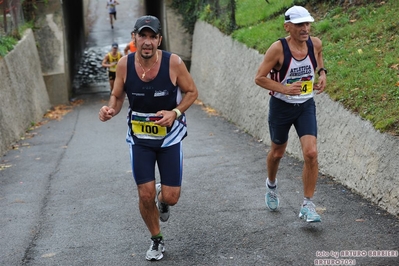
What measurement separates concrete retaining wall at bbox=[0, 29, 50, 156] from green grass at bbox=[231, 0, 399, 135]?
17.1ft

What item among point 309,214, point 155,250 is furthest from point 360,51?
point 155,250

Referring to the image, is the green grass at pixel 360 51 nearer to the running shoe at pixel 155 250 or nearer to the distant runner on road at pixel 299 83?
the distant runner on road at pixel 299 83

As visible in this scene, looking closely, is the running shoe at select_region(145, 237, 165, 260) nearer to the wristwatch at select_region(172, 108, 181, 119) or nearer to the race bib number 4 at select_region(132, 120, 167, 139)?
the race bib number 4 at select_region(132, 120, 167, 139)

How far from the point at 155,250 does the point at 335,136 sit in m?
3.62

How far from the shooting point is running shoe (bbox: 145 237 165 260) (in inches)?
236

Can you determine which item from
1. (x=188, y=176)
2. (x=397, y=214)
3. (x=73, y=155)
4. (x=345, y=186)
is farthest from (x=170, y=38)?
(x=397, y=214)

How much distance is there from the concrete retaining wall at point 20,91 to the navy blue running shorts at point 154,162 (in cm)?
716

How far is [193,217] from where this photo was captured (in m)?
7.43

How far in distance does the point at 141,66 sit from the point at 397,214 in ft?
→ 9.76

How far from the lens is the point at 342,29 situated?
11906 millimetres

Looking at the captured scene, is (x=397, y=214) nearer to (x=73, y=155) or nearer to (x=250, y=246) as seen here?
(x=250, y=246)

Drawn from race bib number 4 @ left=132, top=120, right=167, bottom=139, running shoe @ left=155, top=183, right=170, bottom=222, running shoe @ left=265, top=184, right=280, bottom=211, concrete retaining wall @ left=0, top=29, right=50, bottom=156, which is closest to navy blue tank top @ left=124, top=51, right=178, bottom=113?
race bib number 4 @ left=132, top=120, right=167, bottom=139

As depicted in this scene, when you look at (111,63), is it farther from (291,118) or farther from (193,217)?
(291,118)

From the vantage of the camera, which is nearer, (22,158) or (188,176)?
(188,176)
